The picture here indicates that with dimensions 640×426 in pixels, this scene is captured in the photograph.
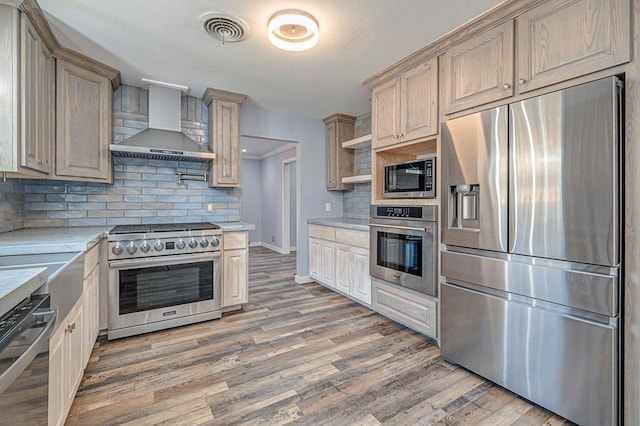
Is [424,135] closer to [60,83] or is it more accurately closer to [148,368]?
[148,368]

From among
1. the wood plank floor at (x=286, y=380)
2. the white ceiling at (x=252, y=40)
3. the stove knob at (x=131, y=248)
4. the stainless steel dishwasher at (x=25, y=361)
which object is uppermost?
the white ceiling at (x=252, y=40)

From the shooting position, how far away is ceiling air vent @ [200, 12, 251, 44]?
200cm

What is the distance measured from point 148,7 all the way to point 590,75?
259cm

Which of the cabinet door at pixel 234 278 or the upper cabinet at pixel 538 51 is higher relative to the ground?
the upper cabinet at pixel 538 51

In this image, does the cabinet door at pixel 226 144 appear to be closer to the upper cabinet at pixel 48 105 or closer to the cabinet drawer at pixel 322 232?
the upper cabinet at pixel 48 105

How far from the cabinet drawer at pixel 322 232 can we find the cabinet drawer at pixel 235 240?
109cm

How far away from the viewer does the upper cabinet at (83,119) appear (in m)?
2.52

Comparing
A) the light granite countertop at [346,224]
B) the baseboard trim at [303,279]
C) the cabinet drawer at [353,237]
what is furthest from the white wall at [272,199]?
the cabinet drawer at [353,237]

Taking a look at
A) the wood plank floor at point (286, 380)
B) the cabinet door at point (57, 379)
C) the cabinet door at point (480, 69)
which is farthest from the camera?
the cabinet door at point (480, 69)

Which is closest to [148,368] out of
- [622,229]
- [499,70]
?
[622,229]

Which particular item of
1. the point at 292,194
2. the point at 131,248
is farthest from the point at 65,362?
the point at 292,194

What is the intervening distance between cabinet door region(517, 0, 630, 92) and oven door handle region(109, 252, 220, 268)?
2.82 meters

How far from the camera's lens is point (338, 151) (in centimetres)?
429

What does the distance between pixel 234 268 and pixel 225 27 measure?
2.14m
